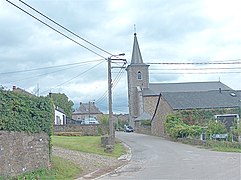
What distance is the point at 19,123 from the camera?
14.8 metres

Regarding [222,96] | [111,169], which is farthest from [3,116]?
[222,96]

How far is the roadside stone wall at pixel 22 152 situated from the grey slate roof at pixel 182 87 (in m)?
67.4

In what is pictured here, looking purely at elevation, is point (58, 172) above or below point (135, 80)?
below

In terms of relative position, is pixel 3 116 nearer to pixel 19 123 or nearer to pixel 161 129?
pixel 19 123

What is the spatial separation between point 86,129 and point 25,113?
30.7 meters

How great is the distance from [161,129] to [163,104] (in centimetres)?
312

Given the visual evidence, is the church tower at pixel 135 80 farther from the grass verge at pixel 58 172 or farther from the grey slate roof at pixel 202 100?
the grass verge at pixel 58 172

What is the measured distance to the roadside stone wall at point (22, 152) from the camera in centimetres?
1358

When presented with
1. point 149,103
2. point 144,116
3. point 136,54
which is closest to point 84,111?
point 136,54

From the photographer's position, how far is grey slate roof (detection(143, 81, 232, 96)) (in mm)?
84625

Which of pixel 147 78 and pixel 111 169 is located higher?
pixel 147 78

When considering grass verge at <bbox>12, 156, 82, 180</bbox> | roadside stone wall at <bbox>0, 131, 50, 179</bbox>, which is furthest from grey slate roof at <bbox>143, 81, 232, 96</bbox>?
roadside stone wall at <bbox>0, 131, 50, 179</bbox>

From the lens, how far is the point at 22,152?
49.2ft

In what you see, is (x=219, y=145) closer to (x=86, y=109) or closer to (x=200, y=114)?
(x=200, y=114)
